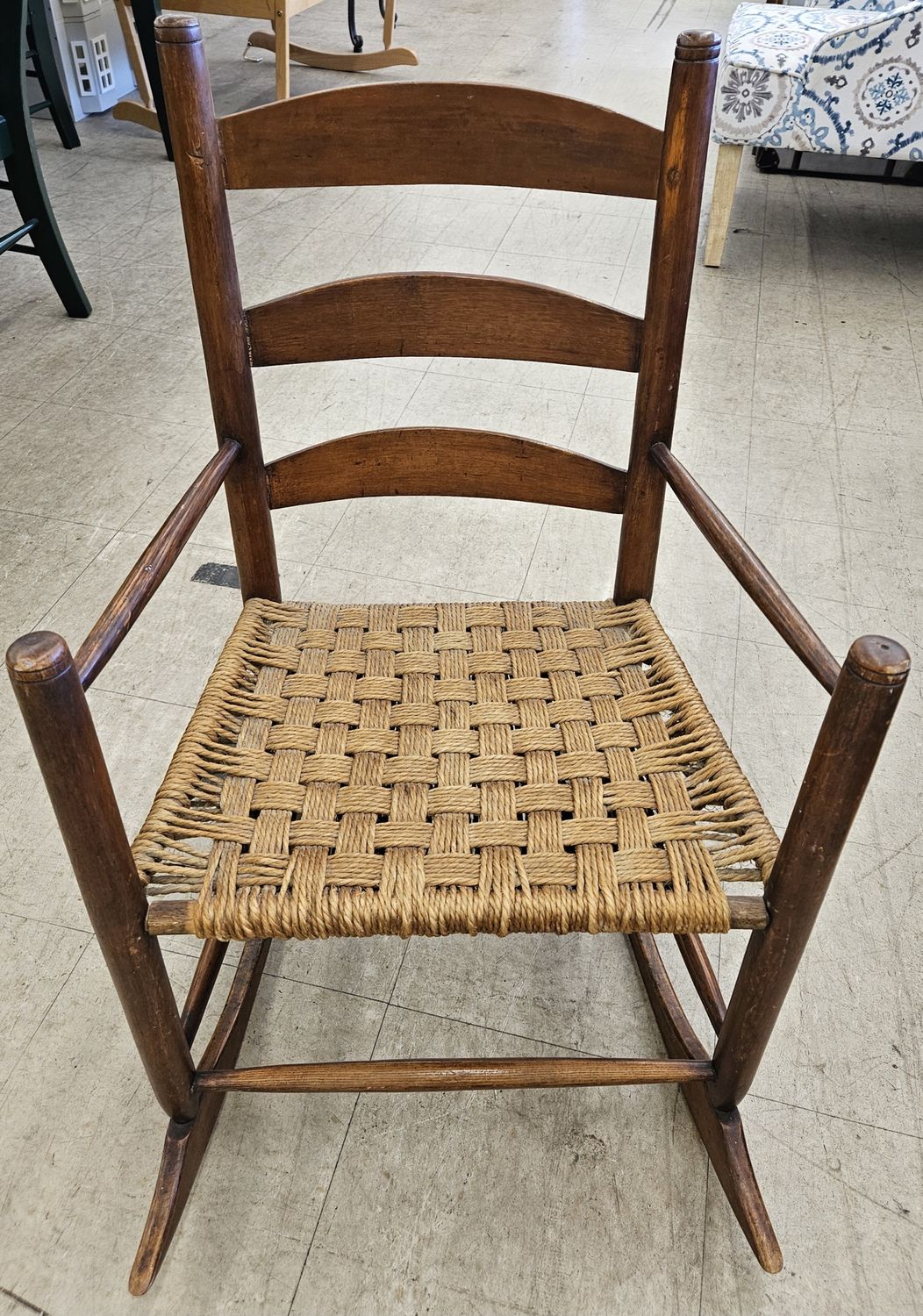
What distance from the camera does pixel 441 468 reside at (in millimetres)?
1090

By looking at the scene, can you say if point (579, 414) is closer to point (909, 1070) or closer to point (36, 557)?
point (36, 557)

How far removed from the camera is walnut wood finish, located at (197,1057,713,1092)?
89cm

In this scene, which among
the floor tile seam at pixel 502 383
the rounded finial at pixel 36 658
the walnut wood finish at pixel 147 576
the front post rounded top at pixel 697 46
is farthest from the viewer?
the floor tile seam at pixel 502 383

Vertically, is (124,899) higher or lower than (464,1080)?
higher

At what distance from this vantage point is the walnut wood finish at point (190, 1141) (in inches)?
37.0

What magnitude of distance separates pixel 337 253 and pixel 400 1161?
2.39 m

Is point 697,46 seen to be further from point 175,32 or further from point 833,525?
point 833,525

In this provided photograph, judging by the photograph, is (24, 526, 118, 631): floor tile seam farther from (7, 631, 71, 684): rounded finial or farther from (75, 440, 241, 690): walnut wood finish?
(7, 631, 71, 684): rounded finial

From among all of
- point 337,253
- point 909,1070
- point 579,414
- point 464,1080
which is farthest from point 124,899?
point 337,253

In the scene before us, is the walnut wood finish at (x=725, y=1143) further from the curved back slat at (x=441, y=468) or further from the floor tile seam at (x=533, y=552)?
the floor tile seam at (x=533, y=552)

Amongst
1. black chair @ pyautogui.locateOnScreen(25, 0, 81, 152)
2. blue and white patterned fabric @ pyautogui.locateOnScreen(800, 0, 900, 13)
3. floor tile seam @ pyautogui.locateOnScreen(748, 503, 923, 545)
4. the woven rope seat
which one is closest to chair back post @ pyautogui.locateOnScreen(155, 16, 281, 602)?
the woven rope seat

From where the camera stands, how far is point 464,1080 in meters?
0.89

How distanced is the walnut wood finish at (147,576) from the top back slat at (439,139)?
260 millimetres

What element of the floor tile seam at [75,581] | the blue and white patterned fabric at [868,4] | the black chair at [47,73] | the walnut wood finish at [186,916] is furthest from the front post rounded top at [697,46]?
the blue and white patterned fabric at [868,4]
